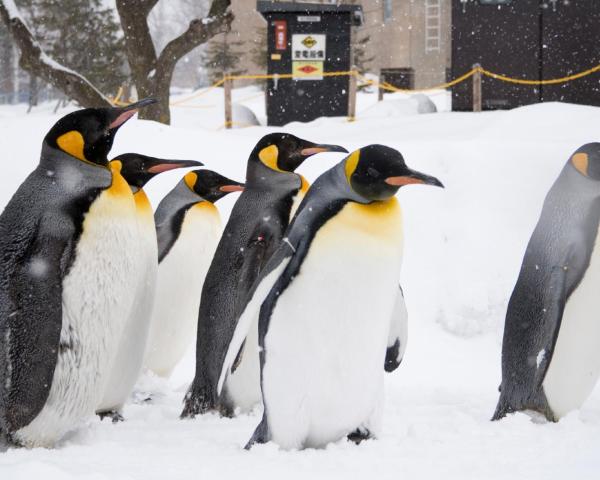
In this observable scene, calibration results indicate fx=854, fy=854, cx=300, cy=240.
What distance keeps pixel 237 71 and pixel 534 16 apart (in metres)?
18.8

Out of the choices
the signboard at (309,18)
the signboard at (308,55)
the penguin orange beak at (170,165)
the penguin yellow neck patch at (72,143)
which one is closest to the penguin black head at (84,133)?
the penguin yellow neck patch at (72,143)

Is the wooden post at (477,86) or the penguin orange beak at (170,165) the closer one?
the penguin orange beak at (170,165)

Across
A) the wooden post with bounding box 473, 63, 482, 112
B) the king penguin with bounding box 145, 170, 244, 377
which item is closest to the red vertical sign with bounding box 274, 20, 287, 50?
the wooden post with bounding box 473, 63, 482, 112

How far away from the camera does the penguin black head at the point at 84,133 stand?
8.96 ft

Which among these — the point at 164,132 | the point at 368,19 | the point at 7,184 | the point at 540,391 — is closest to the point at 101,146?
the point at 540,391

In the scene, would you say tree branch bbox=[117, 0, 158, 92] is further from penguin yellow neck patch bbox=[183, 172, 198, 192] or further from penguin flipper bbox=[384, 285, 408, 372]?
penguin flipper bbox=[384, 285, 408, 372]

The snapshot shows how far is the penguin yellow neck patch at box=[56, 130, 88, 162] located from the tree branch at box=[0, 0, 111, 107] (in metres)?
7.86

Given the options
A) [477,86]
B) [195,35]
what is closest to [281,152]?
[195,35]

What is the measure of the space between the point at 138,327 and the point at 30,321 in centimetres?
62

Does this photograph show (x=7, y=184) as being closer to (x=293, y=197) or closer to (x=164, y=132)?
(x=164, y=132)

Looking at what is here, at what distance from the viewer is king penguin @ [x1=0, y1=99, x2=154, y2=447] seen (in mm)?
2559

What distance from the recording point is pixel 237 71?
29.7 metres

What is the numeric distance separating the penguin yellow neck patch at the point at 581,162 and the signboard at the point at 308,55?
36.8ft

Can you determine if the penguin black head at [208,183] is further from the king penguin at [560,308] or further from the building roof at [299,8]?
the building roof at [299,8]
